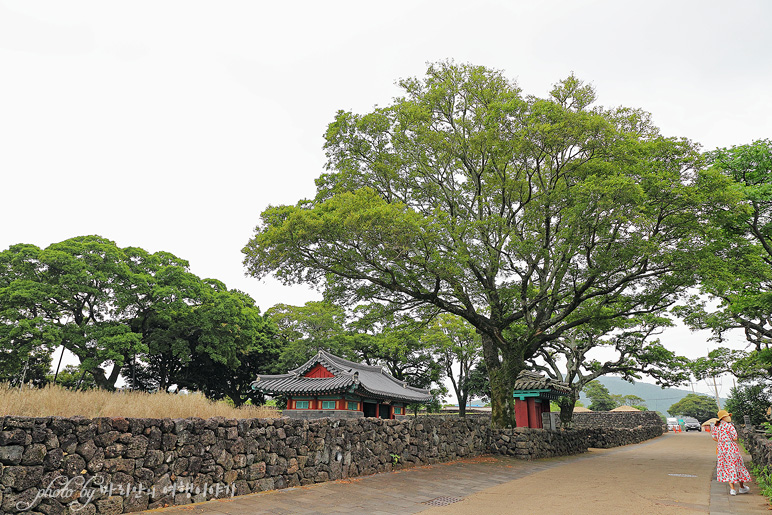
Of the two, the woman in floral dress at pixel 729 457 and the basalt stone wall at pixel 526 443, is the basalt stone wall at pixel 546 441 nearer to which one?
the basalt stone wall at pixel 526 443

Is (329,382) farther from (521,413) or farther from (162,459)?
(162,459)

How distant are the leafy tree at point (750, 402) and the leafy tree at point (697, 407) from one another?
1405 inches

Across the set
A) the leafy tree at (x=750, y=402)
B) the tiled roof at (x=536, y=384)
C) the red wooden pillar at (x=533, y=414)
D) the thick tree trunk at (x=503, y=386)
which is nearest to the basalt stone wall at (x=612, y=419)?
the leafy tree at (x=750, y=402)

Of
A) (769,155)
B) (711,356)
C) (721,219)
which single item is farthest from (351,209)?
(711,356)

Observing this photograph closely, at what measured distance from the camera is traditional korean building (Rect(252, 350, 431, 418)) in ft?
72.8

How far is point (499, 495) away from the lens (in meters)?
9.01

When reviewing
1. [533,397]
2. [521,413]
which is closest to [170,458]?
[533,397]

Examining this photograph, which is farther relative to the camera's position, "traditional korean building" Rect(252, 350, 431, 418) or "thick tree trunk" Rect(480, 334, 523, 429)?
→ "traditional korean building" Rect(252, 350, 431, 418)

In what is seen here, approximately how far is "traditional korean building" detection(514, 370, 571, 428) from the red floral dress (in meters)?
12.5

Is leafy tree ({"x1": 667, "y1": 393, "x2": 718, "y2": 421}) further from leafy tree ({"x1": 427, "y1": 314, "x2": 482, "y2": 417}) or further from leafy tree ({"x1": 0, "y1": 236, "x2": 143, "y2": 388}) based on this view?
leafy tree ({"x1": 0, "y1": 236, "x2": 143, "y2": 388})

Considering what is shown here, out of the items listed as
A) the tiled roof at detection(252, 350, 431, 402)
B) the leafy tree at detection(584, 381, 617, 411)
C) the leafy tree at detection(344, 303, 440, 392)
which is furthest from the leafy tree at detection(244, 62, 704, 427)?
the leafy tree at detection(584, 381, 617, 411)

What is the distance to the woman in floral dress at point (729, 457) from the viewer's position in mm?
8992

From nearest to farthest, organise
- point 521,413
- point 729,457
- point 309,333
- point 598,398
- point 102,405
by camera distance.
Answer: point 102,405
point 729,457
point 521,413
point 309,333
point 598,398

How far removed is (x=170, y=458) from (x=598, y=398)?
63.3 meters
